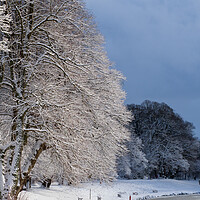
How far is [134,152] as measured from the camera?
145ft

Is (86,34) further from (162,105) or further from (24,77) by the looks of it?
(162,105)

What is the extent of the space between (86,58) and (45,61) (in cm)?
232

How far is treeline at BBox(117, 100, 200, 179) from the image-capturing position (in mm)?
46925

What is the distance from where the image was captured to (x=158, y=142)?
49.8 meters

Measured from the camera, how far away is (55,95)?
8172mm

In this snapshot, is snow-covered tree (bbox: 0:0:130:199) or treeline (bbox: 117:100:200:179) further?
treeline (bbox: 117:100:200:179)

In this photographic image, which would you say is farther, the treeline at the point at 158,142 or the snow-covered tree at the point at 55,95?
the treeline at the point at 158,142

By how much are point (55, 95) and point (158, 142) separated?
4391 centimetres

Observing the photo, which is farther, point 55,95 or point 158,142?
point 158,142

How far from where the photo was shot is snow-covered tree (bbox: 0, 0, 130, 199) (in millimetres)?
8289

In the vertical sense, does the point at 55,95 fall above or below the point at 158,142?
below

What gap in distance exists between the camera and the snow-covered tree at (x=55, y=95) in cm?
829

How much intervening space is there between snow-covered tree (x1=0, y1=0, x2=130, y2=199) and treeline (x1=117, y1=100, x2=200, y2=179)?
34.5 metres

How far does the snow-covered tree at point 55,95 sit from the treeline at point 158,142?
34523mm
